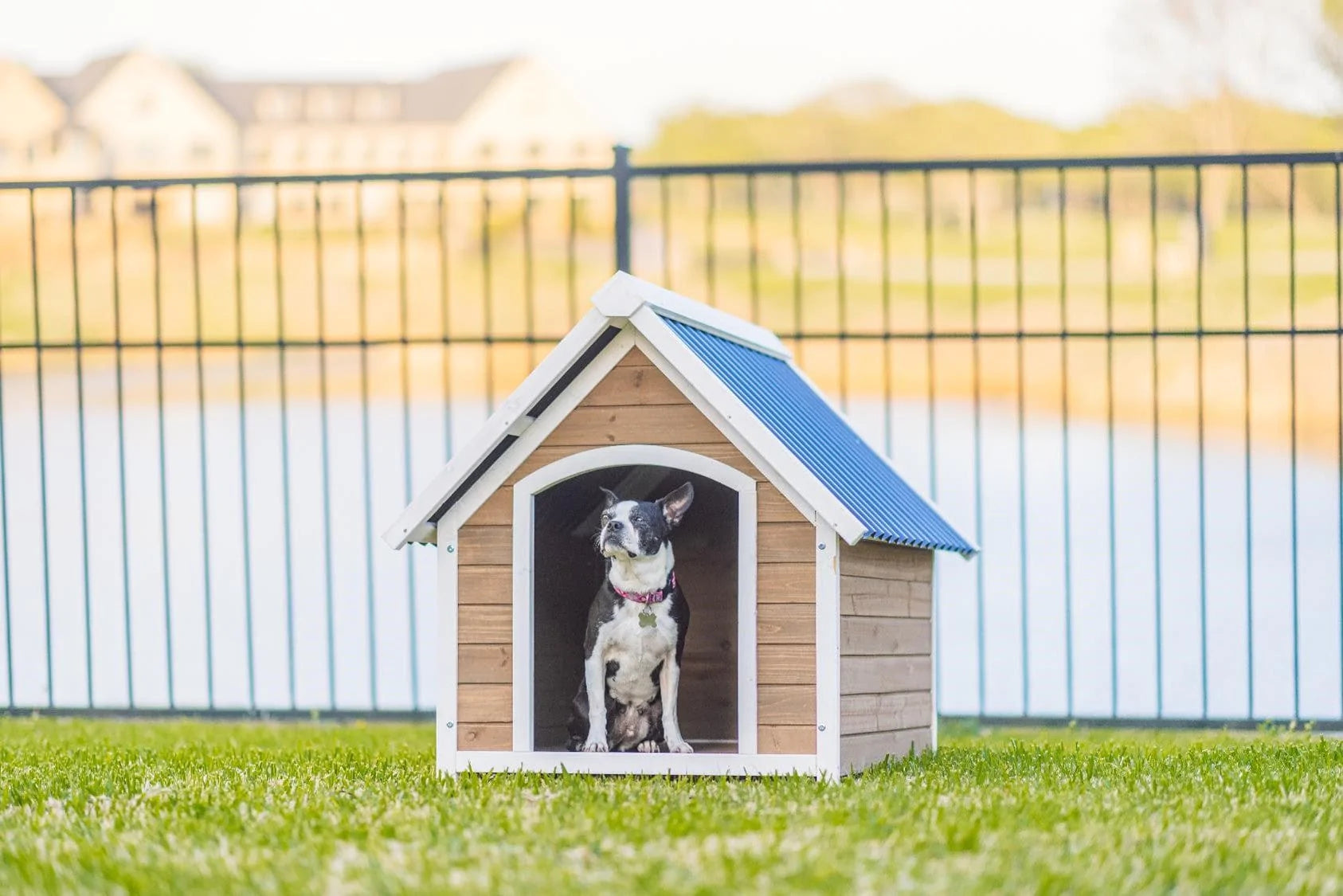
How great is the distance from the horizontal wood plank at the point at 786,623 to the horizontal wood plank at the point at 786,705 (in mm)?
111

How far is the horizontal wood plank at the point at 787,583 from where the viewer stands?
401 centimetres

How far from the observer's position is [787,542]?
4023mm

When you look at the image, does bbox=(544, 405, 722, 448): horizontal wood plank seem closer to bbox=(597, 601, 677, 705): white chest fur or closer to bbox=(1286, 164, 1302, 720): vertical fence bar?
bbox=(597, 601, 677, 705): white chest fur

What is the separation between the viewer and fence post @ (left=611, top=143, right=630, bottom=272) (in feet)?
20.9

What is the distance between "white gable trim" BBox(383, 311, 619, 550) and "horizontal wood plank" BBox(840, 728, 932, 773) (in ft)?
3.59

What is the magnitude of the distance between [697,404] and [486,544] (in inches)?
24.9

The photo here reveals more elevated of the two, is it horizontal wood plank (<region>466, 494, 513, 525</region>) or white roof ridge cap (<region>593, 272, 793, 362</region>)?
white roof ridge cap (<region>593, 272, 793, 362</region>)

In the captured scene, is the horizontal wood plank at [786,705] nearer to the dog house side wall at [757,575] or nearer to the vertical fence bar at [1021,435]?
the dog house side wall at [757,575]

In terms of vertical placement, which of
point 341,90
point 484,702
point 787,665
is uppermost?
point 341,90

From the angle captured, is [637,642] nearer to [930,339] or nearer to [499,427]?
[499,427]

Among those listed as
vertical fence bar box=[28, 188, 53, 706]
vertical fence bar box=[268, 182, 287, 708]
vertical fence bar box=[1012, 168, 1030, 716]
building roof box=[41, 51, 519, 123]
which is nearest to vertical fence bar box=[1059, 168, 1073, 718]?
vertical fence bar box=[1012, 168, 1030, 716]

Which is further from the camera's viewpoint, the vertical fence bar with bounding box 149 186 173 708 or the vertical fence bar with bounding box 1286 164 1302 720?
the vertical fence bar with bounding box 149 186 173 708

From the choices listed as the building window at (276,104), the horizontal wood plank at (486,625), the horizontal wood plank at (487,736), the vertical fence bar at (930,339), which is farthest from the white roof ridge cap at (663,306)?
the building window at (276,104)

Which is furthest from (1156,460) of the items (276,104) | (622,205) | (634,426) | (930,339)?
(276,104)
